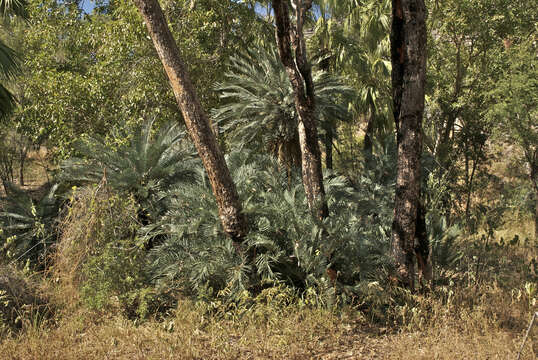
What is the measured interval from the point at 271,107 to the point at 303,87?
3.06 metres

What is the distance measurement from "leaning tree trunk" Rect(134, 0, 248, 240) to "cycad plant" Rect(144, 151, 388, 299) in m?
0.26

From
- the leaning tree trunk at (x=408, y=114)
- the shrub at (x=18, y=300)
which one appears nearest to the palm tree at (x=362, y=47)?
the leaning tree trunk at (x=408, y=114)

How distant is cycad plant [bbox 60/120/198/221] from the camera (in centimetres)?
687

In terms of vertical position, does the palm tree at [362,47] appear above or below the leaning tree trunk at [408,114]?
above

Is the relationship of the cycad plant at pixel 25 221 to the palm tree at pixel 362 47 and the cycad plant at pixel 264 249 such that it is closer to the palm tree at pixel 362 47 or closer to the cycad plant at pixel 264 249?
the cycad plant at pixel 264 249

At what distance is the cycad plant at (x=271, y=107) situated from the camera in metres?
8.07

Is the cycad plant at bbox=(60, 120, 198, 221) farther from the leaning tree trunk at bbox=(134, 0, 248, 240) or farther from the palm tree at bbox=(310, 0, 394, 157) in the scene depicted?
the palm tree at bbox=(310, 0, 394, 157)

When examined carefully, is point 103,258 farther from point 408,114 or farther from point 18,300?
point 408,114

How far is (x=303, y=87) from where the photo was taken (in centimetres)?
504

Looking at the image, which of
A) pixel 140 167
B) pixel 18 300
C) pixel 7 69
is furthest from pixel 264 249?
pixel 7 69

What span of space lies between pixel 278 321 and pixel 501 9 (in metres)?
8.45

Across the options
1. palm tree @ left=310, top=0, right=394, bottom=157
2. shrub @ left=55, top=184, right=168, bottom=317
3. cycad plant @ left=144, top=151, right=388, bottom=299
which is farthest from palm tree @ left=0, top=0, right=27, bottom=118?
palm tree @ left=310, top=0, right=394, bottom=157

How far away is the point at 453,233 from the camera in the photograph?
580cm

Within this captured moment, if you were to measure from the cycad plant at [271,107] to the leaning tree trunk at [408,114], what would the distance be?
337 cm
